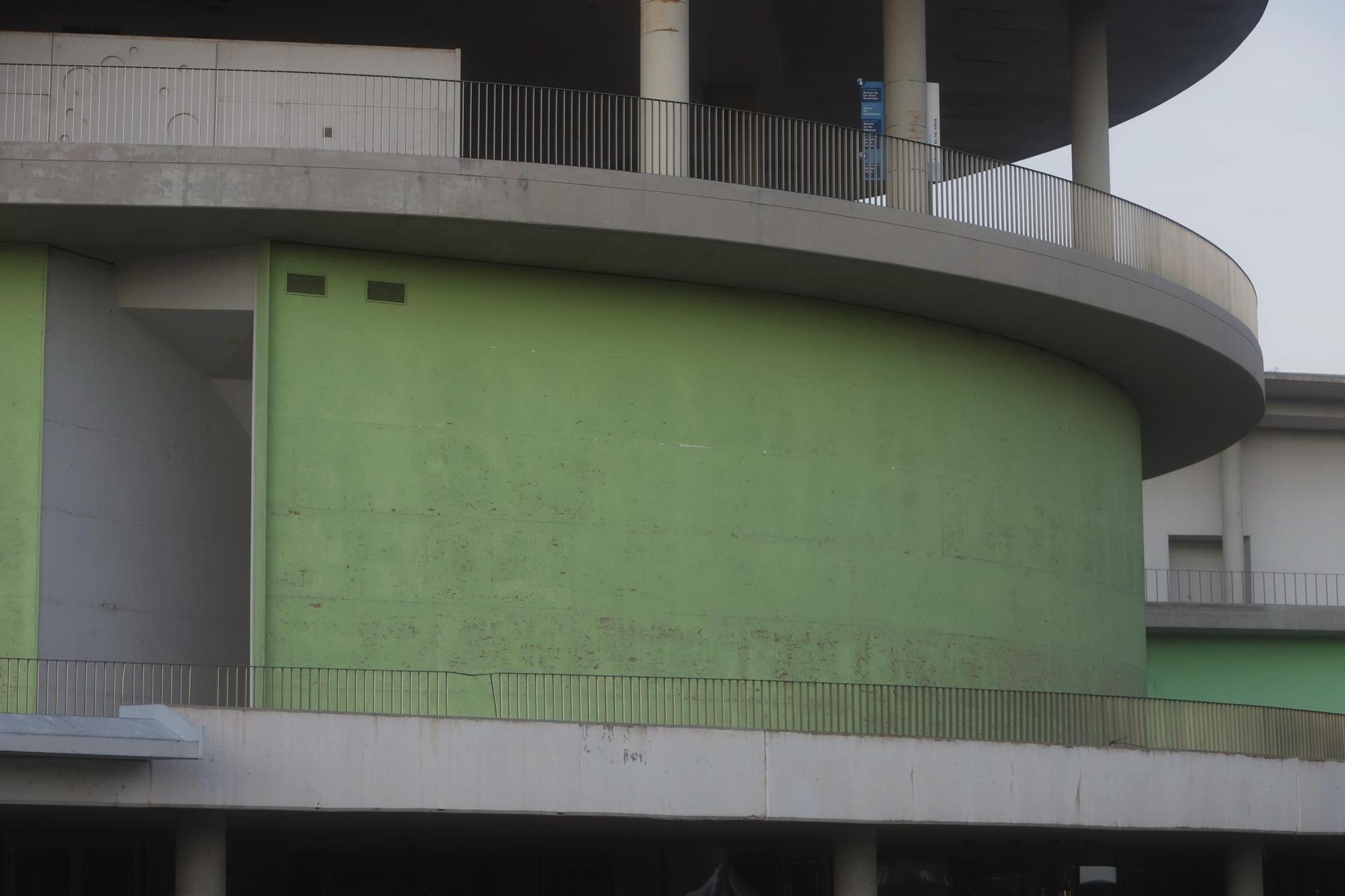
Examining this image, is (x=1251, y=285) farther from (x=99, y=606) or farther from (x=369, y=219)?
(x=99, y=606)

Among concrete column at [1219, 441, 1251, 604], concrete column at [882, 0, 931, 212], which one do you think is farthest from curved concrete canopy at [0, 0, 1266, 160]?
concrete column at [1219, 441, 1251, 604]

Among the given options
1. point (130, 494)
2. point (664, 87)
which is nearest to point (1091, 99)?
point (664, 87)

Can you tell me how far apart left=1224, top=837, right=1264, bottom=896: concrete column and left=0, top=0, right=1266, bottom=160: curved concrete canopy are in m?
13.0

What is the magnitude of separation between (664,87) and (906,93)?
3.99 m

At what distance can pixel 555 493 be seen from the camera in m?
23.8

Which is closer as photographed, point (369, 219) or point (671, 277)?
point (369, 219)

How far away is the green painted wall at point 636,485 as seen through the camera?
2311 cm

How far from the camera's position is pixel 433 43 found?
1267 inches

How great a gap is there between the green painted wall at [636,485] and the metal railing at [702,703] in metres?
0.39

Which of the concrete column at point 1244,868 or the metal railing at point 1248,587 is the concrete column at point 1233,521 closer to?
the metal railing at point 1248,587

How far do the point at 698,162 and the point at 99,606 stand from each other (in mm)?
9885

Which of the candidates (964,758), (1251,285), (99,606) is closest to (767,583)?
(964,758)

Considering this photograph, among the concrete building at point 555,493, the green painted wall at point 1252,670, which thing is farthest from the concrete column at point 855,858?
the green painted wall at point 1252,670

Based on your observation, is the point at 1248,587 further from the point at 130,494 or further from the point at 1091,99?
the point at 130,494
